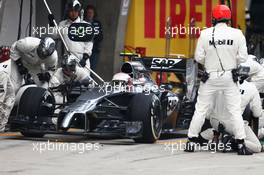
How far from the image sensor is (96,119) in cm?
1283

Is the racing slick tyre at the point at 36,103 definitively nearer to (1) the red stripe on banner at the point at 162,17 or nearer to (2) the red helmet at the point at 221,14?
(2) the red helmet at the point at 221,14

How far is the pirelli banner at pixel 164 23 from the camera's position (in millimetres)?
21203

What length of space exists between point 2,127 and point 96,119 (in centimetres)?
204

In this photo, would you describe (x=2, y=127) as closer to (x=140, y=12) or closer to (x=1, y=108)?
(x=1, y=108)

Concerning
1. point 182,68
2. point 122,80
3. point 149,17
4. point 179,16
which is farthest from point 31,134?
point 179,16

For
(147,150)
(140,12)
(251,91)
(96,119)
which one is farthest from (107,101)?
(140,12)

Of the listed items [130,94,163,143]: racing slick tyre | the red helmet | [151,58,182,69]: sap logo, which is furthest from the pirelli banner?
the red helmet

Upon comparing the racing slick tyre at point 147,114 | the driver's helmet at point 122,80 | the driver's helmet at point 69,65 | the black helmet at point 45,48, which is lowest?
the racing slick tyre at point 147,114

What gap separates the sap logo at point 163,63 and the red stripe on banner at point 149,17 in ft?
22.4

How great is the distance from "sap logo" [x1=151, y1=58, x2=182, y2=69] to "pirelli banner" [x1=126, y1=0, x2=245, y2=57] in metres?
6.33

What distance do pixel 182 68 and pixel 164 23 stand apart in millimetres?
7156

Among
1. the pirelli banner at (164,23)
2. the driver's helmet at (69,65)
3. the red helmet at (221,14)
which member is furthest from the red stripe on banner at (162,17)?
the red helmet at (221,14)

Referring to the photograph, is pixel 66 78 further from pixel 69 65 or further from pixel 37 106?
pixel 37 106

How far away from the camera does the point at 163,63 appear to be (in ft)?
47.8
